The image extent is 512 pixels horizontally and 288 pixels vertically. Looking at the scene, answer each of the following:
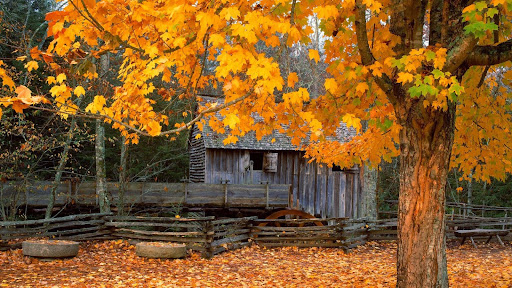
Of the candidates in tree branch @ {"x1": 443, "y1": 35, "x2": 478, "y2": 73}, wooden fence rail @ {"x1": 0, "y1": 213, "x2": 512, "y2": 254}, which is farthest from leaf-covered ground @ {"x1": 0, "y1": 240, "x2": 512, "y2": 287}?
tree branch @ {"x1": 443, "y1": 35, "x2": 478, "y2": 73}

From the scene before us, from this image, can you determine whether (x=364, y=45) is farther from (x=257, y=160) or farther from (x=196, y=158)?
(x=196, y=158)

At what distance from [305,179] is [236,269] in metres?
10.3

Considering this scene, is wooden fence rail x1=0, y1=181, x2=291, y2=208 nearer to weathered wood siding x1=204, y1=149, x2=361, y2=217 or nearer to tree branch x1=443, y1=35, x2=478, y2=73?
weathered wood siding x1=204, y1=149, x2=361, y2=217

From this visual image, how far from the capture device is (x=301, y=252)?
1425 centimetres

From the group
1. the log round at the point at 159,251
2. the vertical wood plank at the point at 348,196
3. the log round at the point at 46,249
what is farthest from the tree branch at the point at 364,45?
the vertical wood plank at the point at 348,196

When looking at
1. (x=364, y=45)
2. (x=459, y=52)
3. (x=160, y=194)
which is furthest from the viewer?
(x=160, y=194)

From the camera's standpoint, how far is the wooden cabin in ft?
65.2

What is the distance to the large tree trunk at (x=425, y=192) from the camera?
627 centimetres

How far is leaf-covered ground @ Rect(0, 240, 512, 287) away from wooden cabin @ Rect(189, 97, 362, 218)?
20.0ft

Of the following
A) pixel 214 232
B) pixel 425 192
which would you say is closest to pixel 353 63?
pixel 425 192

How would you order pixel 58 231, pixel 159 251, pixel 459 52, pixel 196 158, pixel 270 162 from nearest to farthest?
pixel 459 52 → pixel 159 251 → pixel 58 231 → pixel 270 162 → pixel 196 158

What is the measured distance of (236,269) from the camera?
35.9 ft

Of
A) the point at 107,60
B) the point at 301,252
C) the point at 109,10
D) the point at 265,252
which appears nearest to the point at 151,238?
the point at 265,252

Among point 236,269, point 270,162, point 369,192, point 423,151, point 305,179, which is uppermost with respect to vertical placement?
point 270,162
